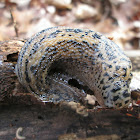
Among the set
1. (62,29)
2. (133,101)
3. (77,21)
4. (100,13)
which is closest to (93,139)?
(133,101)

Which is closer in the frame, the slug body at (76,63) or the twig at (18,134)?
the twig at (18,134)

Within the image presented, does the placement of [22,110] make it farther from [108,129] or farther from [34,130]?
[108,129]

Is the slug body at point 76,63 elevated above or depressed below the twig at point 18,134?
above

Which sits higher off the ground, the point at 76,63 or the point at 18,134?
the point at 76,63

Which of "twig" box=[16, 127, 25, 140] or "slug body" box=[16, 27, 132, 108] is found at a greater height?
"slug body" box=[16, 27, 132, 108]

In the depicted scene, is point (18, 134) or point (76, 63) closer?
point (18, 134)

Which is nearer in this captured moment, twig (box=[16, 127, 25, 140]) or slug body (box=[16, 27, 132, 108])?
twig (box=[16, 127, 25, 140])

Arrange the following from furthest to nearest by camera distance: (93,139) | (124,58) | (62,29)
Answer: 1. (62,29)
2. (124,58)
3. (93,139)

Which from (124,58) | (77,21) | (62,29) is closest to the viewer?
(124,58)
